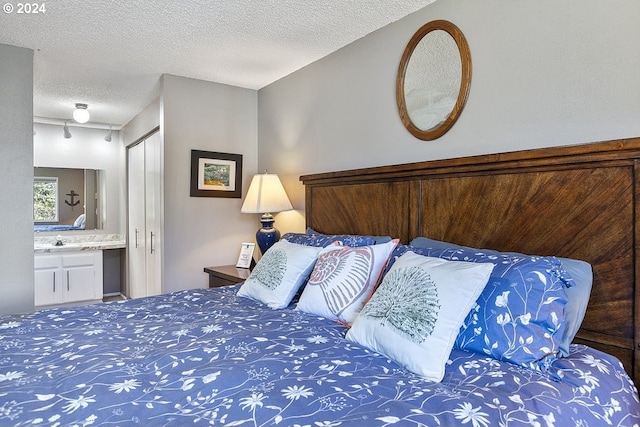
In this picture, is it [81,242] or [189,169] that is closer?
[189,169]

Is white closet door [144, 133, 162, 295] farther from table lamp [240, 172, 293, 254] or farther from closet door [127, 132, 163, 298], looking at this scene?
table lamp [240, 172, 293, 254]

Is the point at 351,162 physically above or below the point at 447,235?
above

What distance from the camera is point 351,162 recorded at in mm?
2836

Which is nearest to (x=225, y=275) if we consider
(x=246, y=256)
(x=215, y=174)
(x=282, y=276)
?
(x=246, y=256)

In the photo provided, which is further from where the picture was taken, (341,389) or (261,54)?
(261,54)

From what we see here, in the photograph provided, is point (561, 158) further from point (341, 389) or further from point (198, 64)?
point (198, 64)

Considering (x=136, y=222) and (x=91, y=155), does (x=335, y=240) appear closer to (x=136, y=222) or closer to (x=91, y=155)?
(x=136, y=222)

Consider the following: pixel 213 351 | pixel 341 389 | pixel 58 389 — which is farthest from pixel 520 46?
pixel 58 389

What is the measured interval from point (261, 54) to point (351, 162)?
3.57 feet

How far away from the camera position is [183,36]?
8.84 ft

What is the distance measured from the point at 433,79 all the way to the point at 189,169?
222 centimetres

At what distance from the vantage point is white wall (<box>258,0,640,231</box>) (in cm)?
159

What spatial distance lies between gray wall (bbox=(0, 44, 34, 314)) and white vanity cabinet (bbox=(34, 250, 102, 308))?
6.27 ft

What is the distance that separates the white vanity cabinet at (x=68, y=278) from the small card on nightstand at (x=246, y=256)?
94.5 inches
